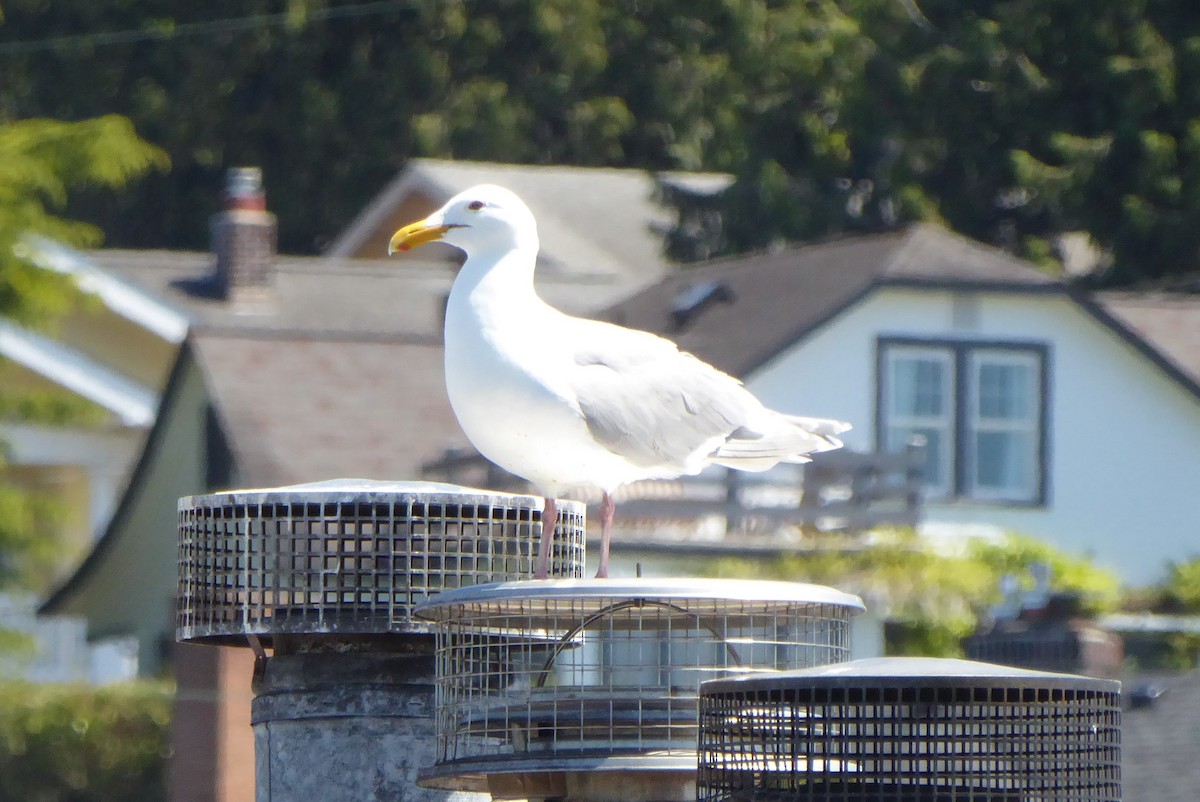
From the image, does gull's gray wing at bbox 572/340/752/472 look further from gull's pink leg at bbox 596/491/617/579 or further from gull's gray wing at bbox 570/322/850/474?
gull's pink leg at bbox 596/491/617/579

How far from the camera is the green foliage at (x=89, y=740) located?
68.4 ft

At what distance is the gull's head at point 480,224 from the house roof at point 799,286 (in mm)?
15463

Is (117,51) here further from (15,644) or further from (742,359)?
(15,644)

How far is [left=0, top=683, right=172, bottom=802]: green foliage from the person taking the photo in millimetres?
20859

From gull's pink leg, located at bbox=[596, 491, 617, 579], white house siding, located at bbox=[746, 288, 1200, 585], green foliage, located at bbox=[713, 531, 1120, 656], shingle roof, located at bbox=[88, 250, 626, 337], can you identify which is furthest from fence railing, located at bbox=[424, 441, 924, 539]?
gull's pink leg, located at bbox=[596, 491, 617, 579]

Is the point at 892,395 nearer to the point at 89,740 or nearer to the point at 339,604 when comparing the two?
the point at 89,740

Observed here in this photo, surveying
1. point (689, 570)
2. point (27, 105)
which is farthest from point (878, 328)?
point (27, 105)

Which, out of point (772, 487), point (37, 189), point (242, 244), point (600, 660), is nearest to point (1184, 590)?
point (772, 487)

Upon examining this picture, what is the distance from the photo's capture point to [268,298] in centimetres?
2861

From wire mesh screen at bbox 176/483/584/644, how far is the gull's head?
836 mm

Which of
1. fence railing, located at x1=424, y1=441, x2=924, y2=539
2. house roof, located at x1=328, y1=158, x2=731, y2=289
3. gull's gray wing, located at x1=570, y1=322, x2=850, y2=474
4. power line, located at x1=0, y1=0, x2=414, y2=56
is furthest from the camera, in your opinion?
power line, located at x1=0, y1=0, x2=414, y2=56

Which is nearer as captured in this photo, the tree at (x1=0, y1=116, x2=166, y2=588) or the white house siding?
the tree at (x1=0, y1=116, x2=166, y2=588)

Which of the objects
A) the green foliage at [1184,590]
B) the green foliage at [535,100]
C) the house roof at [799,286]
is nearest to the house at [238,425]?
the house roof at [799,286]

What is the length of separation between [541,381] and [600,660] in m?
0.83
